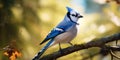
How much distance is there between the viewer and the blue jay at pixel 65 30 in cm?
192

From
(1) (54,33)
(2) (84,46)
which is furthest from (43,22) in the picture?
(2) (84,46)

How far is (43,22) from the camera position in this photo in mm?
1994

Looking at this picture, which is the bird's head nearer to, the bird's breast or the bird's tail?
the bird's breast

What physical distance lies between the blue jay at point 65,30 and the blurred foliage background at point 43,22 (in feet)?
0.10

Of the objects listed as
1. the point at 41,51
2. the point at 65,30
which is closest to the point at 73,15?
the point at 65,30

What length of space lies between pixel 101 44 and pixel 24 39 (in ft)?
1.49

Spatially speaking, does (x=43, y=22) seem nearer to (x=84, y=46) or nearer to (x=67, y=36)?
(x=67, y=36)

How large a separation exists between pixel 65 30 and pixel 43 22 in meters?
0.15

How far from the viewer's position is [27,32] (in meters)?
2.00

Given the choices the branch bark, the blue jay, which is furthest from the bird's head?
the branch bark

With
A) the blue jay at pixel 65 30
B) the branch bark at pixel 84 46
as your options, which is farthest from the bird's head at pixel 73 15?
the branch bark at pixel 84 46

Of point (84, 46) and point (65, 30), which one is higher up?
point (65, 30)

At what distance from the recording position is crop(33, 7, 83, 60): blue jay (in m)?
1.92

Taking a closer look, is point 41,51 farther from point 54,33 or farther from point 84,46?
point 84,46
